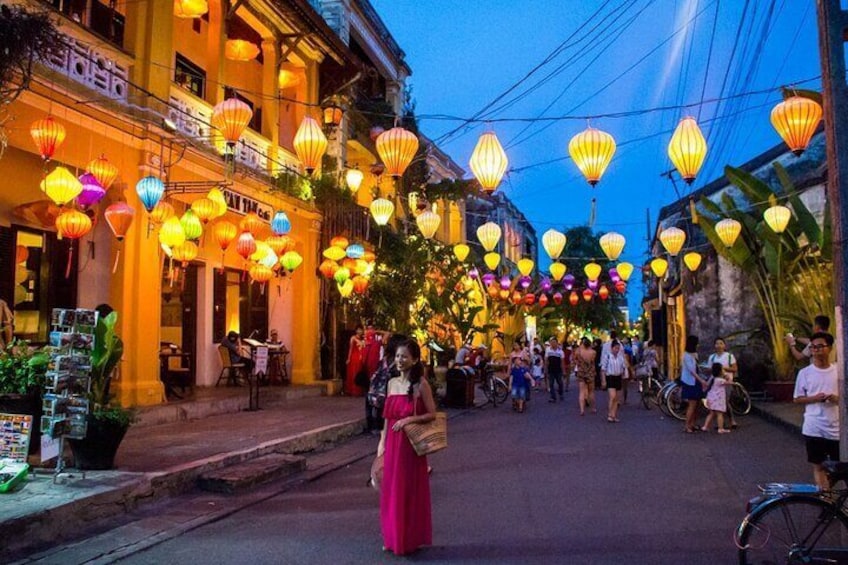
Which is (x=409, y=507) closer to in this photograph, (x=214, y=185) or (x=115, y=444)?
(x=115, y=444)

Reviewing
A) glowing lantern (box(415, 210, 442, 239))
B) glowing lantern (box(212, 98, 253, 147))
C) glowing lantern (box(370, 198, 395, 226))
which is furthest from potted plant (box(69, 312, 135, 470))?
glowing lantern (box(415, 210, 442, 239))

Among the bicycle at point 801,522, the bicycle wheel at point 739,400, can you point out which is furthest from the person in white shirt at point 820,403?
the bicycle wheel at point 739,400

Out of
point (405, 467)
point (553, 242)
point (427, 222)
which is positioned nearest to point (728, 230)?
point (553, 242)

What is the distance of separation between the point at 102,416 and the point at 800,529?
6359 mm

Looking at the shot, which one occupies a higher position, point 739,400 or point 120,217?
point 120,217

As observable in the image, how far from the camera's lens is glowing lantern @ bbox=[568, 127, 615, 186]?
10.0 metres

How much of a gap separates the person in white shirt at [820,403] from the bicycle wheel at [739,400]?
9.28 metres

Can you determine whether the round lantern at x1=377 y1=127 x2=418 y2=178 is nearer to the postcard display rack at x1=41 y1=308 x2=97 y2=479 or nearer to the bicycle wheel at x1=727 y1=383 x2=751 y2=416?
the postcard display rack at x1=41 y1=308 x2=97 y2=479

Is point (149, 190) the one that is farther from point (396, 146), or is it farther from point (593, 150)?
point (593, 150)

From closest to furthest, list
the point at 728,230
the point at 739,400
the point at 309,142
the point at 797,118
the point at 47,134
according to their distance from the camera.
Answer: the point at 47,134
the point at 797,118
the point at 309,142
the point at 739,400
the point at 728,230

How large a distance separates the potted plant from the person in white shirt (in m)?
6.71

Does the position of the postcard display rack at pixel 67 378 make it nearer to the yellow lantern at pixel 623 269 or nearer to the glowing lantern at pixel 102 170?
the glowing lantern at pixel 102 170

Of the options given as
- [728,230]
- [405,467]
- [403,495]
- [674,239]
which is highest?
[674,239]

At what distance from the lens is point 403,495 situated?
5340mm
